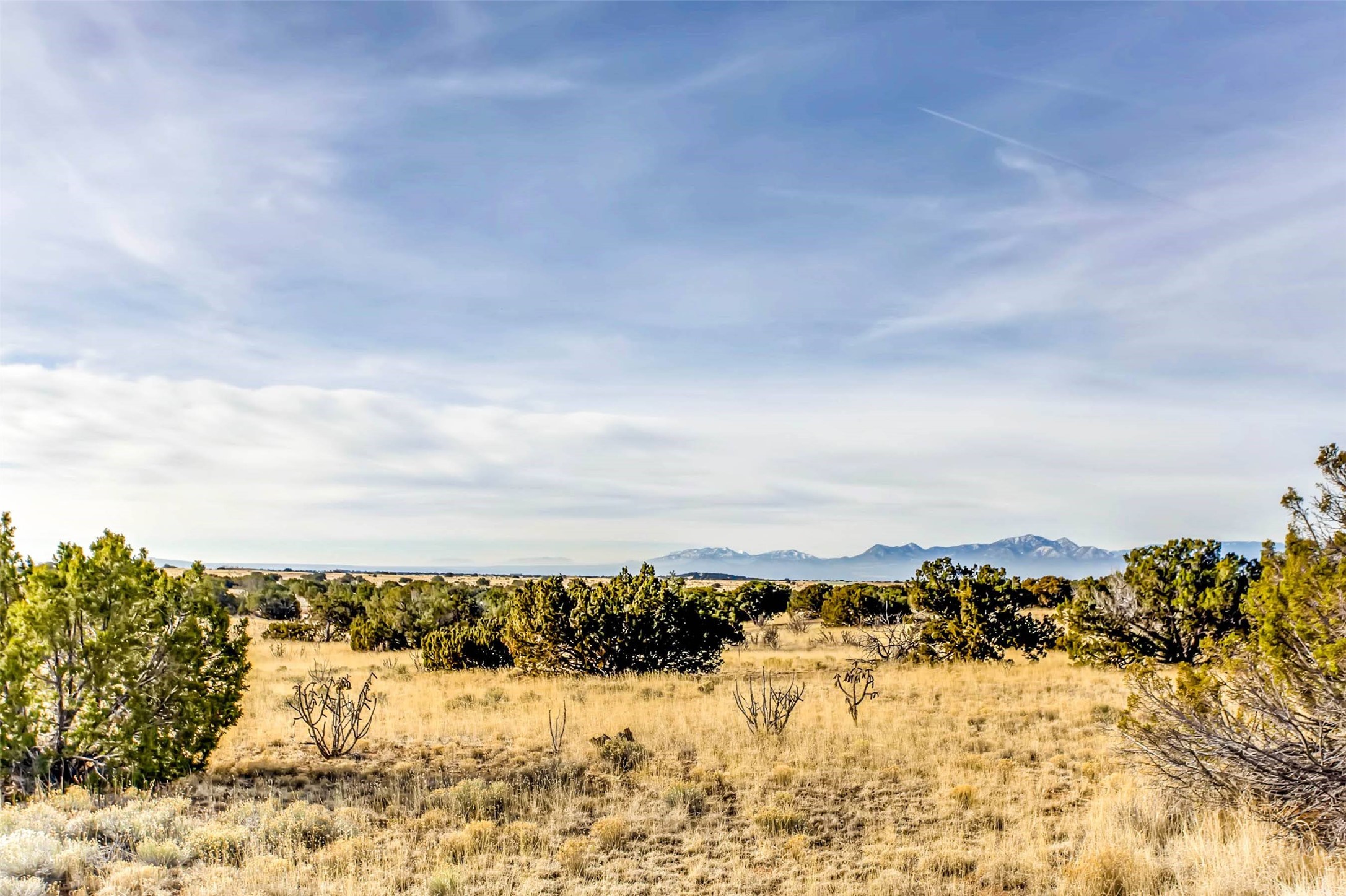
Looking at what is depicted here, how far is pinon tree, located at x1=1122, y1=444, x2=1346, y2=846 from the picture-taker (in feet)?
24.2

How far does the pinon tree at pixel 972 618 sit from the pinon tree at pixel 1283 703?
1644 cm

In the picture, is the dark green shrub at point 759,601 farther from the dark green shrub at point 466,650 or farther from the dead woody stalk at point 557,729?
the dead woody stalk at point 557,729

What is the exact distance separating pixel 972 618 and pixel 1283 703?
18.9m

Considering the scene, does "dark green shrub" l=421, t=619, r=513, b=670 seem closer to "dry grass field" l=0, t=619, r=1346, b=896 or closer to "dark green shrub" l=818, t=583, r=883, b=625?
"dry grass field" l=0, t=619, r=1346, b=896

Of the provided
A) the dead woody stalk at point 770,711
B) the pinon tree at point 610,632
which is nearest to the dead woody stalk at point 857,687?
the dead woody stalk at point 770,711

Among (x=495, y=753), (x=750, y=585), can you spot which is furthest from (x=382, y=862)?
(x=750, y=585)

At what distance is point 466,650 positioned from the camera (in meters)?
24.7

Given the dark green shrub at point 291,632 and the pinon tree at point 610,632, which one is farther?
the dark green shrub at point 291,632

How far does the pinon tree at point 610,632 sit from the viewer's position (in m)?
23.3

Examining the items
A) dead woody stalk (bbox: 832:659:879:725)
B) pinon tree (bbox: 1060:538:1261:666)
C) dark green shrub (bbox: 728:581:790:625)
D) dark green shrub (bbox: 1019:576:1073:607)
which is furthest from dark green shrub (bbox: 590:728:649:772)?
dark green shrub (bbox: 1019:576:1073:607)

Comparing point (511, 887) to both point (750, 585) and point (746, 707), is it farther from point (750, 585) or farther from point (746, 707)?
point (750, 585)

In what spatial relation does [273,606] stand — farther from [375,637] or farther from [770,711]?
[770,711]

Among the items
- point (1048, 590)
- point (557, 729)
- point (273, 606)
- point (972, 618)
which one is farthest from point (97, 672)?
point (1048, 590)

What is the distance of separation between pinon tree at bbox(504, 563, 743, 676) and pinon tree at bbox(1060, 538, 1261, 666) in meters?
11.3
